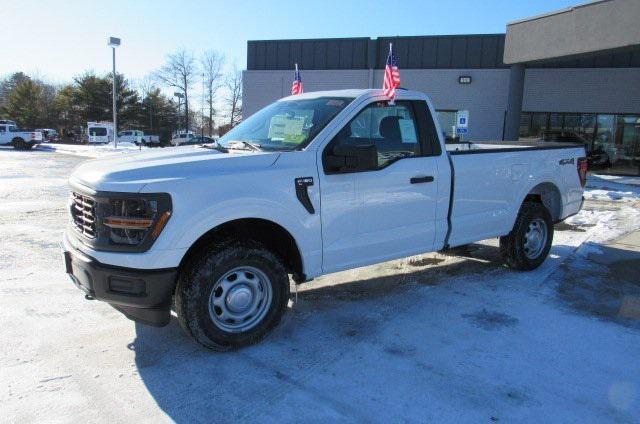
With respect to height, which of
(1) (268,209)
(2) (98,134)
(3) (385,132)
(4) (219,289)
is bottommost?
(4) (219,289)

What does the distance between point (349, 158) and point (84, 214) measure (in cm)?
203

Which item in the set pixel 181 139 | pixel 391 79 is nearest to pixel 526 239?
→ pixel 391 79

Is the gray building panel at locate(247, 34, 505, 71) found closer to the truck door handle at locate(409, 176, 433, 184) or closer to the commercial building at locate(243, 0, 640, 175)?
the commercial building at locate(243, 0, 640, 175)

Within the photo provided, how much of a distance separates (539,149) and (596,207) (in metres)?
6.32

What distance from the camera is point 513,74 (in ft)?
65.6

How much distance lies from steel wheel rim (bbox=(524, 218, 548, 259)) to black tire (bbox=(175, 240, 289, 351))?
356cm

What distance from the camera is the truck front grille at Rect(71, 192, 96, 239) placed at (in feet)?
12.0

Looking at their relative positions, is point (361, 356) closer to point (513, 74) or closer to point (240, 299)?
point (240, 299)

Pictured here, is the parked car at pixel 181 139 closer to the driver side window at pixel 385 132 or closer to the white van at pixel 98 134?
the white van at pixel 98 134

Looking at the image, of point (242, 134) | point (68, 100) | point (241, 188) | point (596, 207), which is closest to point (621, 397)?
point (241, 188)

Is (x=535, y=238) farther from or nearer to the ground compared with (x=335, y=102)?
nearer to the ground

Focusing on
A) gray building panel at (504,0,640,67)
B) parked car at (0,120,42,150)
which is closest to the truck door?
gray building panel at (504,0,640,67)

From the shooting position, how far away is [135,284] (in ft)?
11.4

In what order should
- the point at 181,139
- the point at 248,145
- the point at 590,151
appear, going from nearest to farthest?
the point at 248,145, the point at 590,151, the point at 181,139
